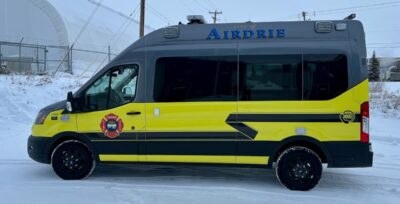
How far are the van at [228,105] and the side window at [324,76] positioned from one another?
15mm

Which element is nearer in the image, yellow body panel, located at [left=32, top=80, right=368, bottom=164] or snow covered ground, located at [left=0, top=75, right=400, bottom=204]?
snow covered ground, located at [left=0, top=75, right=400, bottom=204]

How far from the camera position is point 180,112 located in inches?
281

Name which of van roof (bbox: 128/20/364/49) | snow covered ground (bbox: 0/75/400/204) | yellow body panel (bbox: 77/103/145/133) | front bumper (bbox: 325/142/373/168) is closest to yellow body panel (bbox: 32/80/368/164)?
yellow body panel (bbox: 77/103/145/133)

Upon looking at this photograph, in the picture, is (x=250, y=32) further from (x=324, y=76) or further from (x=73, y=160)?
(x=73, y=160)

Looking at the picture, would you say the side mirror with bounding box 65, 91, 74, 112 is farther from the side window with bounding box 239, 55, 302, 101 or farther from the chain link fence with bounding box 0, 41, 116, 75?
the chain link fence with bounding box 0, 41, 116, 75

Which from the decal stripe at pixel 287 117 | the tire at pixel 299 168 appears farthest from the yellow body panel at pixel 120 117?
the tire at pixel 299 168

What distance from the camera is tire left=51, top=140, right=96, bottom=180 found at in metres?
7.48

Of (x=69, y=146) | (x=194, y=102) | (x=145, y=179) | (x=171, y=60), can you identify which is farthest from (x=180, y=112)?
(x=69, y=146)

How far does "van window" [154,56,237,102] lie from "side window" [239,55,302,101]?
→ 6.7 inches

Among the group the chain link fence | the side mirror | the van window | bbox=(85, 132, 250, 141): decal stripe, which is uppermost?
the chain link fence

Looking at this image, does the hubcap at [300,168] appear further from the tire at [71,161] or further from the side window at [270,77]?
the tire at [71,161]

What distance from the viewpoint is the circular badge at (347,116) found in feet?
22.2

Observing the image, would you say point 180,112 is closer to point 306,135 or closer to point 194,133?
point 194,133

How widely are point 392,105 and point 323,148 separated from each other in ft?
37.6
